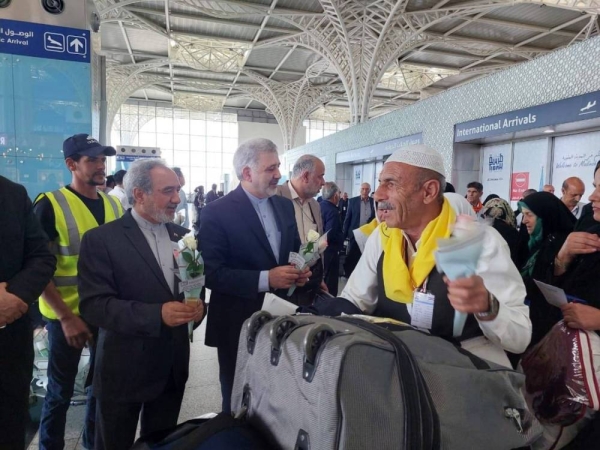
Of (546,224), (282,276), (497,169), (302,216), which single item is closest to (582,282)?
(546,224)

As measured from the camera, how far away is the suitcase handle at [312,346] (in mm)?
980

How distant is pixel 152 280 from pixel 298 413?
4.00 ft

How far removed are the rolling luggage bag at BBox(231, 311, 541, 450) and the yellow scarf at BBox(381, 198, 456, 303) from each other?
1.10 ft

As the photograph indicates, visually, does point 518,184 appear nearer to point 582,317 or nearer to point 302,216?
point 302,216

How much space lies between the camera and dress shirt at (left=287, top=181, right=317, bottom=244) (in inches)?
159

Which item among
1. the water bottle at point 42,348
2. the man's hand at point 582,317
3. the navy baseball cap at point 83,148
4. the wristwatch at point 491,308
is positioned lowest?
the water bottle at point 42,348

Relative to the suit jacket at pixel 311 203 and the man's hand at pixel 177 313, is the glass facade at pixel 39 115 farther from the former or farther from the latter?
the man's hand at pixel 177 313

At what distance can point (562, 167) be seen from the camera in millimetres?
7492

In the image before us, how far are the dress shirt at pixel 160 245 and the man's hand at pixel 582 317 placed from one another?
177 centimetres

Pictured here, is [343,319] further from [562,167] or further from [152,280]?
[562,167]

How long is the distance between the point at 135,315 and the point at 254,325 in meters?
0.81

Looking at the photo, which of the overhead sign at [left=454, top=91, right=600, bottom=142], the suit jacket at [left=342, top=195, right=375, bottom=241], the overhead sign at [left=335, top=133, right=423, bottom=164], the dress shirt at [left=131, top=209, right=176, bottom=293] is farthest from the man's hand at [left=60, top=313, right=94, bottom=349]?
the overhead sign at [left=335, top=133, right=423, bottom=164]

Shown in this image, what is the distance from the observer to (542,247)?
259cm

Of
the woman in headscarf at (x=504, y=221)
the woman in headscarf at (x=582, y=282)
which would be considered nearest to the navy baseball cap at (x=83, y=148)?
the woman in headscarf at (x=582, y=282)
